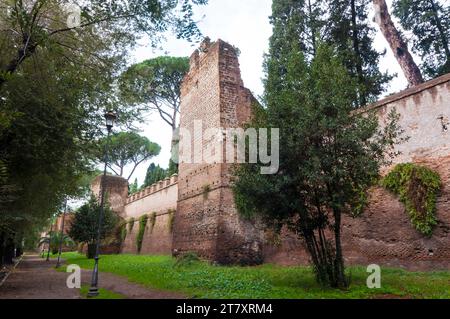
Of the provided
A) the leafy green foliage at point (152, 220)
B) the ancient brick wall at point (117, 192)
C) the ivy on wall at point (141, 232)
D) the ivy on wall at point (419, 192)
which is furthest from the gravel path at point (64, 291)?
the ancient brick wall at point (117, 192)

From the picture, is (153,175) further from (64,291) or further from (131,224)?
(64,291)

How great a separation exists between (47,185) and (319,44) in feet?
28.6

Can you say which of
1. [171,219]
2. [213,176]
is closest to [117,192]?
[171,219]

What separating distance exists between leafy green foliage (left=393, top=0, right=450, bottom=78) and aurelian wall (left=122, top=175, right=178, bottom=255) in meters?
13.9

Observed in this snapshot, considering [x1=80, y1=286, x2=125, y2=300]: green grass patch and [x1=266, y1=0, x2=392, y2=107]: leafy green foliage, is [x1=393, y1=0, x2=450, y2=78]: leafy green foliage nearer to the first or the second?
[x1=266, y1=0, x2=392, y2=107]: leafy green foliage

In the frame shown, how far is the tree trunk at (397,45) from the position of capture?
13.2 metres

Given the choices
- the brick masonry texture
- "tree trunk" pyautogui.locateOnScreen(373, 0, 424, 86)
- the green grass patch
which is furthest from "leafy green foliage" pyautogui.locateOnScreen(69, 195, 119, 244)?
"tree trunk" pyautogui.locateOnScreen(373, 0, 424, 86)

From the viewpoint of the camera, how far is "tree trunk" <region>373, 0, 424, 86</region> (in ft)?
43.3

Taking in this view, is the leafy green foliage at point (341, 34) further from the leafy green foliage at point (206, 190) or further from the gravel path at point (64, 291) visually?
the gravel path at point (64, 291)

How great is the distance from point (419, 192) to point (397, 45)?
736 centimetres

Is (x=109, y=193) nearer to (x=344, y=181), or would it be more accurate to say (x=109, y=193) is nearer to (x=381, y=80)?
(x=381, y=80)

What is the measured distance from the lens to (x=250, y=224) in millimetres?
11977
